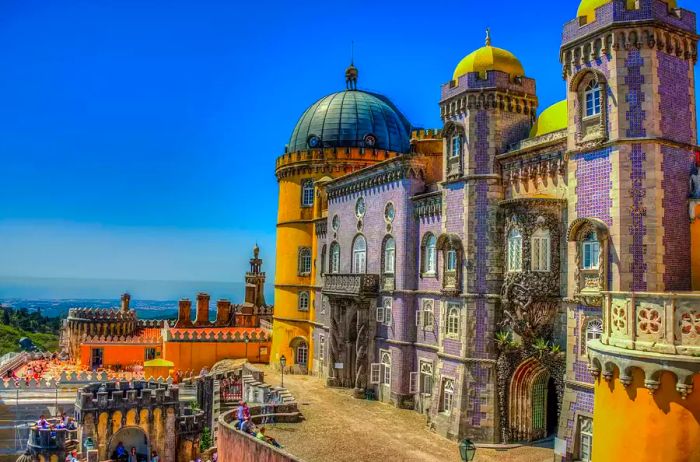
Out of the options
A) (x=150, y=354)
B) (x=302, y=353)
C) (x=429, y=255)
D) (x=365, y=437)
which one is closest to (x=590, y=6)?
(x=429, y=255)

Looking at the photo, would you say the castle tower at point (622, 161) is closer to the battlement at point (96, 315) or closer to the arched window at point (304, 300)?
the arched window at point (304, 300)

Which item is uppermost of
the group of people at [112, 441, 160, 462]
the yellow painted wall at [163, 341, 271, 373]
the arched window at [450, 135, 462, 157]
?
the arched window at [450, 135, 462, 157]

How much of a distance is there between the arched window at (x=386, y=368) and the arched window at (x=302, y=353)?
11.0 m

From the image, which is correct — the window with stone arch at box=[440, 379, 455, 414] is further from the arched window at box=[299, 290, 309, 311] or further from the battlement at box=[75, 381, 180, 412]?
the arched window at box=[299, 290, 309, 311]

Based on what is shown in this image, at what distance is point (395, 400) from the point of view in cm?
3130

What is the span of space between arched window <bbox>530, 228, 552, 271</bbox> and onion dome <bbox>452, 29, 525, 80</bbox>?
22.3 ft

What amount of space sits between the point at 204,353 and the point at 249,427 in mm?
23512

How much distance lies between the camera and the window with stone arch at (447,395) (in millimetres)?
25647

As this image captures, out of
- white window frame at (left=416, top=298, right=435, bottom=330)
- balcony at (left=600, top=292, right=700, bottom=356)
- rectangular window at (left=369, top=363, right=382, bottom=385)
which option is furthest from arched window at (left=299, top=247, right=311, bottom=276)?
balcony at (left=600, top=292, right=700, bottom=356)

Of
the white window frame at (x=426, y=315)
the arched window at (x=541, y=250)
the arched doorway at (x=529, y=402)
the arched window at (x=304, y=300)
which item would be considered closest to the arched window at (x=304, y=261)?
the arched window at (x=304, y=300)

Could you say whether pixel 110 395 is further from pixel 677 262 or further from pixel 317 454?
pixel 677 262

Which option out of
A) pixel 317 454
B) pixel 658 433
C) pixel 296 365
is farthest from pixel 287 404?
pixel 658 433

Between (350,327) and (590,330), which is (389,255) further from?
(590,330)

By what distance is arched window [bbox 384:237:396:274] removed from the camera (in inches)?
1296
